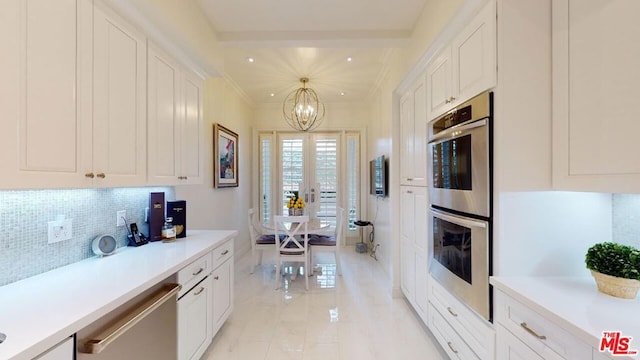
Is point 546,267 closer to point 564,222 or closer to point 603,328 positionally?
point 564,222

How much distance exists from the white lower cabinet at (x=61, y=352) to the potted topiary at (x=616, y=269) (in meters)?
2.07

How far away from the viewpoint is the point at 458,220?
1.76m

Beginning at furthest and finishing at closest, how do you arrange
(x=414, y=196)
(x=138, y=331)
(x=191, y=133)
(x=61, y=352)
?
(x=414, y=196), (x=191, y=133), (x=138, y=331), (x=61, y=352)

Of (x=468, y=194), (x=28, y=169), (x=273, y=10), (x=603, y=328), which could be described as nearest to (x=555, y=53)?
(x=468, y=194)

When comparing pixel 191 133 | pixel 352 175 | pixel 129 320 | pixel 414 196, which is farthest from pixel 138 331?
pixel 352 175

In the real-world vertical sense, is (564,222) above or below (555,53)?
below

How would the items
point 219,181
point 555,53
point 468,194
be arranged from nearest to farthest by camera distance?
point 555,53 < point 468,194 < point 219,181

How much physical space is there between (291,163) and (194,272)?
400cm

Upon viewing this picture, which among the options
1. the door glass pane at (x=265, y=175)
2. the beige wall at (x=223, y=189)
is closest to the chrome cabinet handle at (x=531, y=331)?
the beige wall at (x=223, y=189)

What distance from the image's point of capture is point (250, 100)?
5.34m

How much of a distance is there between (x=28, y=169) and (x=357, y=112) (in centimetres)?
514

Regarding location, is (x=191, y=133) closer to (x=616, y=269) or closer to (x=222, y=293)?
(x=222, y=293)

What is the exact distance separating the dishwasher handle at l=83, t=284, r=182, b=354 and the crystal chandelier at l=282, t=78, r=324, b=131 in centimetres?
328

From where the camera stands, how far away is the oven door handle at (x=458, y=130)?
1.56 meters
